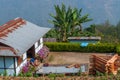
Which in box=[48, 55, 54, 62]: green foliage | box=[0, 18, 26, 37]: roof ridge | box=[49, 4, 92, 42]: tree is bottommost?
box=[48, 55, 54, 62]: green foliage

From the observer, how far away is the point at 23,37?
112 ft

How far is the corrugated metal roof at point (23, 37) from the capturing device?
103 feet

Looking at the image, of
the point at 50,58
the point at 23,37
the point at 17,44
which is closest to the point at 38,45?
the point at 50,58

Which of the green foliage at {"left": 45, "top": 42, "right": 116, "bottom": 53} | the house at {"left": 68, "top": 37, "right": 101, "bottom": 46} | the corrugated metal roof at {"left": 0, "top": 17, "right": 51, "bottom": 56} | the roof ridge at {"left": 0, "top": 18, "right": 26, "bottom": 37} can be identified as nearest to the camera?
the corrugated metal roof at {"left": 0, "top": 17, "right": 51, "bottom": 56}

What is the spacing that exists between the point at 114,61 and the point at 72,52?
9.88 metres

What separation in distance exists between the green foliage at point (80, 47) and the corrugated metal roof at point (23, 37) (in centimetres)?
277

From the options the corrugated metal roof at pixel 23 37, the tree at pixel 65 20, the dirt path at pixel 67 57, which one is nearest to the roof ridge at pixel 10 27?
the corrugated metal roof at pixel 23 37

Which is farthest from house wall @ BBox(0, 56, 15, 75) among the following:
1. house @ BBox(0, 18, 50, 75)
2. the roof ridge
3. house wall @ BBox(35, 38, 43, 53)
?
house wall @ BBox(35, 38, 43, 53)

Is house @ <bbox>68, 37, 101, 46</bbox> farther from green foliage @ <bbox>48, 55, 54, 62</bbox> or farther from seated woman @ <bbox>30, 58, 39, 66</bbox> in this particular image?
seated woman @ <bbox>30, 58, 39, 66</bbox>

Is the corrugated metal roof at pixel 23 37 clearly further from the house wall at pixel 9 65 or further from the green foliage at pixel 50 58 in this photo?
the green foliage at pixel 50 58

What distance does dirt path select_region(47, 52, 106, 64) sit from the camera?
120 feet

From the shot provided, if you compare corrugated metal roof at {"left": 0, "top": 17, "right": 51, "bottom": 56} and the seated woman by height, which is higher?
corrugated metal roof at {"left": 0, "top": 17, "right": 51, "bottom": 56}

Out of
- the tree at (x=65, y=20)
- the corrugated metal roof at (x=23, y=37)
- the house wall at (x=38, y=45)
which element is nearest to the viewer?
the corrugated metal roof at (x=23, y=37)

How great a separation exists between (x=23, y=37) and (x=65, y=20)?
12.2 meters
